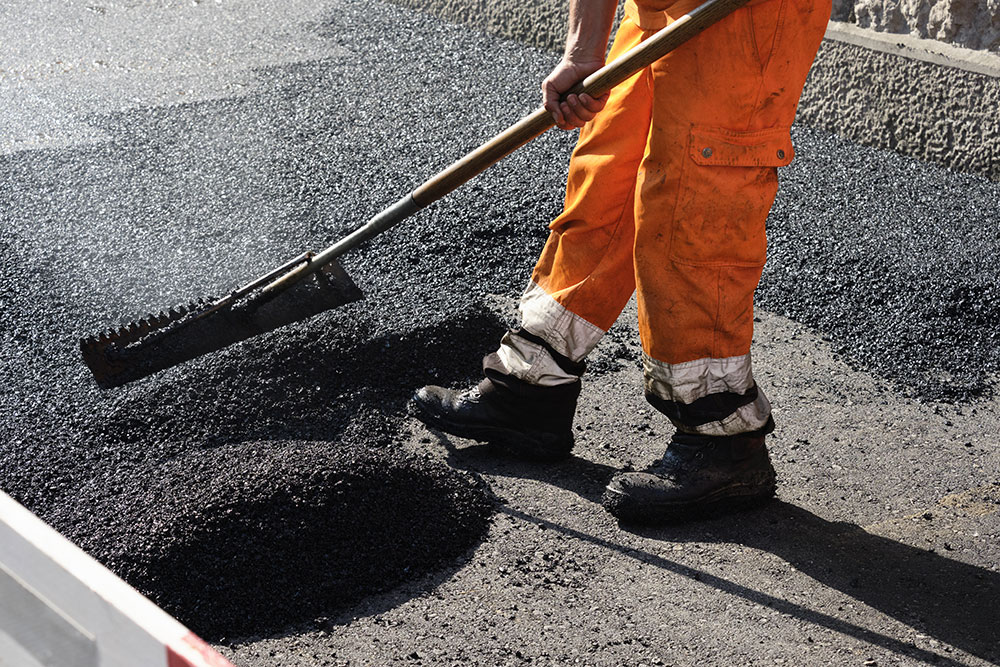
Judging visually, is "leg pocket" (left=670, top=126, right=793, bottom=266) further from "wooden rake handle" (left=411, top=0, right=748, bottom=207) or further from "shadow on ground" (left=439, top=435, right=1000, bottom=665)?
"shadow on ground" (left=439, top=435, right=1000, bottom=665)

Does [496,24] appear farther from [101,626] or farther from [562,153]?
[101,626]

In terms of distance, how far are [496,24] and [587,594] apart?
4.73m

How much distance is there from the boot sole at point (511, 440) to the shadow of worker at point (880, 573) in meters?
0.36

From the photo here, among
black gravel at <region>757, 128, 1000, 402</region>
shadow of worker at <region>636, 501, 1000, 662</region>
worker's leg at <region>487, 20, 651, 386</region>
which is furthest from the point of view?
black gravel at <region>757, 128, 1000, 402</region>

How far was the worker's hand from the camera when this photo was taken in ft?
7.66

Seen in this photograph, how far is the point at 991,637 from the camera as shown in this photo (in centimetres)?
208

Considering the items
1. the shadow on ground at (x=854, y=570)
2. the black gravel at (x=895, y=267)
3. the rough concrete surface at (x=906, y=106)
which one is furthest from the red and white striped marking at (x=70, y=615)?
the rough concrete surface at (x=906, y=106)

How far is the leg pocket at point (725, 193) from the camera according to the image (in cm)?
224

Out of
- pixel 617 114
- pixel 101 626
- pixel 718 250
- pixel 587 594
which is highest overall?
pixel 617 114

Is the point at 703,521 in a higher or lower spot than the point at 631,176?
lower

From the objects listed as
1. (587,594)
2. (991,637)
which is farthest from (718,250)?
(991,637)

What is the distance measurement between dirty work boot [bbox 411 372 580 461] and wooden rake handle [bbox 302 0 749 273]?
0.49m

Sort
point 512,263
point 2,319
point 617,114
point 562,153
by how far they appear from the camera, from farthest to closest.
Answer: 1. point 562,153
2. point 512,263
3. point 2,319
4. point 617,114

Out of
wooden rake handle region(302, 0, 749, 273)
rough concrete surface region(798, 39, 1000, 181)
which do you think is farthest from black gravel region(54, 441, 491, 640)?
rough concrete surface region(798, 39, 1000, 181)
